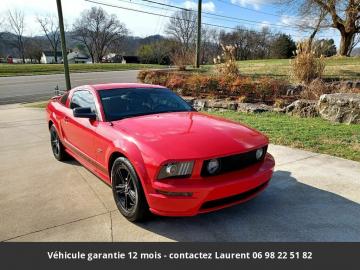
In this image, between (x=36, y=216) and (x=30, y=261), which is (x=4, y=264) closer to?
(x=30, y=261)

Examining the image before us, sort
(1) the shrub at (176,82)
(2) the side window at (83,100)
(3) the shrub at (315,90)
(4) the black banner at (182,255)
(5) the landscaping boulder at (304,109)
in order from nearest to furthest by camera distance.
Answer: (4) the black banner at (182,255), (2) the side window at (83,100), (5) the landscaping boulder at (304,109), (3) the shrub at (315,90), (1) the shrub at (176,82)

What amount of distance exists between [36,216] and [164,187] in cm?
171

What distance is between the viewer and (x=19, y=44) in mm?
87000

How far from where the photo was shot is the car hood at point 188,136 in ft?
10.3

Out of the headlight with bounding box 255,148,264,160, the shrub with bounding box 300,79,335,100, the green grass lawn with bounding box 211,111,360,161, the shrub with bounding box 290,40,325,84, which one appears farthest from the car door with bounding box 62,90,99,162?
the shrub with bounding box 290,40,325,84

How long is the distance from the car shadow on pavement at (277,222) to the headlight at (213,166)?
632 mm

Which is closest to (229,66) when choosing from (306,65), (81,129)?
(306,65)

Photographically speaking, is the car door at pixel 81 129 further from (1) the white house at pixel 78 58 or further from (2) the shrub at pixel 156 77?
(1) the white house at pixel 78 58

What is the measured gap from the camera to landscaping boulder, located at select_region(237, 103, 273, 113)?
9.30m

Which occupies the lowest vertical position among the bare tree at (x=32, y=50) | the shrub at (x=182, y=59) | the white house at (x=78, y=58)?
the white house at (x=78, y=58)

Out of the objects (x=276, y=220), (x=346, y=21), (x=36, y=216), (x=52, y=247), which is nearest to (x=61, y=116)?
(x=36, y=216)

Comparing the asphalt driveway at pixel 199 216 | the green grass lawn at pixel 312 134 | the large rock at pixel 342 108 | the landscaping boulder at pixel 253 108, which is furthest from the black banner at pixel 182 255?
the landscaping boulder at pixel 253 108

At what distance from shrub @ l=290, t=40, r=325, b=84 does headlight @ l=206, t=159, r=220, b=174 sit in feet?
28.5

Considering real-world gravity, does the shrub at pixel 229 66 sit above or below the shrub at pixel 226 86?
above
